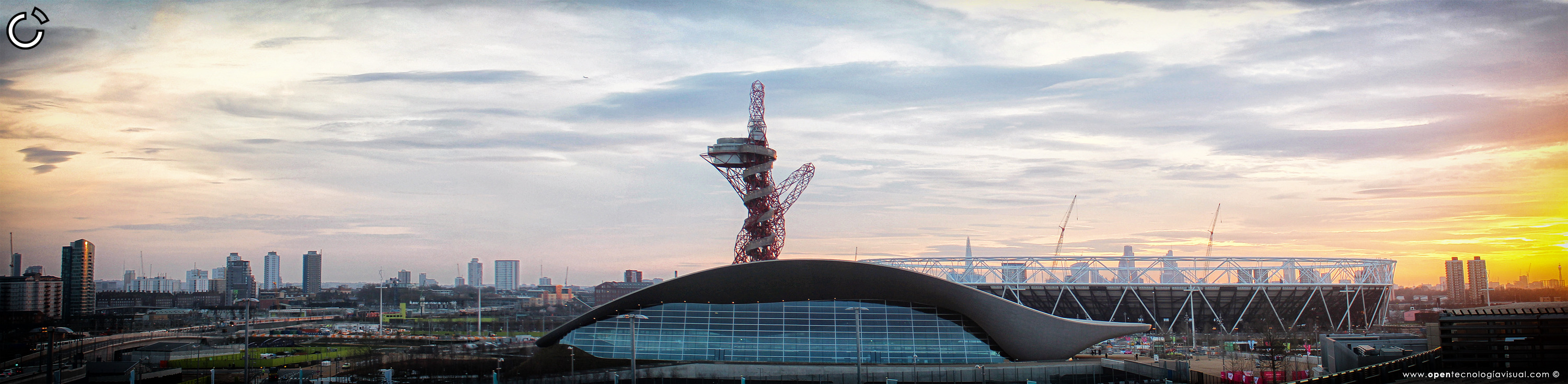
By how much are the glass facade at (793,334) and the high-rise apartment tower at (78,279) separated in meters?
115

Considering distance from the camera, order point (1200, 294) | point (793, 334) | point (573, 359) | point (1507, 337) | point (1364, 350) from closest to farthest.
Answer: point (1507, 337) → point (1364, 350) → point (573, 359) → point (793, 334) → point (1200, 294)

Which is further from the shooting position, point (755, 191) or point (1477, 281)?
point (1477, 281)

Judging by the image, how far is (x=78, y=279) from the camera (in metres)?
140

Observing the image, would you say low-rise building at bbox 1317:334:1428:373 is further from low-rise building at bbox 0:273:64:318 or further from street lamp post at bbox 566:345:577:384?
low-rise building at bbox 0:273:64:318

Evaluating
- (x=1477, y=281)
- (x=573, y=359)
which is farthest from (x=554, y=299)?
(x=1477, y=281)

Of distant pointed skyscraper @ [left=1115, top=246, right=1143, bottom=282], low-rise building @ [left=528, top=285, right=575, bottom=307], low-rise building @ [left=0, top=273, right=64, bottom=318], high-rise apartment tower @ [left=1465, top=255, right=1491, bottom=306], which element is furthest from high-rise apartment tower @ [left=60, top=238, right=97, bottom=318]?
high-rise apartment tower @ [left=1465, top=255, right=1491, bottom=306]

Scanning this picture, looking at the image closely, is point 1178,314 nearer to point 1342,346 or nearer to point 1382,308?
point 1382,308

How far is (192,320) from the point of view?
127375 mm

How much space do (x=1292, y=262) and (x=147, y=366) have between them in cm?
10205

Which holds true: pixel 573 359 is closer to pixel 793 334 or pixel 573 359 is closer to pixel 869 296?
pixel 793 334

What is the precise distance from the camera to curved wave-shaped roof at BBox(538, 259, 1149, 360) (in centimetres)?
5316

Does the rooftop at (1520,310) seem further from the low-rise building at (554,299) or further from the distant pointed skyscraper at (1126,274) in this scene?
the low-rise building at (554,299)

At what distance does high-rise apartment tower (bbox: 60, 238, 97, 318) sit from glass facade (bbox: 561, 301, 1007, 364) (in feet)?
378

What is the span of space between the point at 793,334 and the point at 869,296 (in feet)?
17.1
